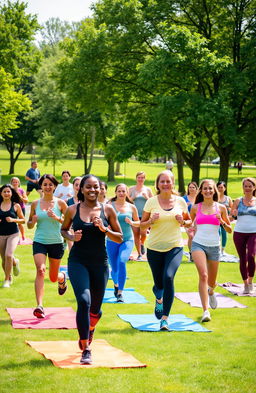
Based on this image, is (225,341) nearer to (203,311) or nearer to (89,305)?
(203,311)

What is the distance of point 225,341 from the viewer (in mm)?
8555

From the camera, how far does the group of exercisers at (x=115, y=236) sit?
281 inches

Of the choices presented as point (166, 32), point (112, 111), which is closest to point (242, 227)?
point (166, 32)

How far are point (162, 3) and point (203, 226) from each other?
25018mm

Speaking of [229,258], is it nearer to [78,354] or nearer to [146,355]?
[146,355]

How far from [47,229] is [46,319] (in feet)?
4.27

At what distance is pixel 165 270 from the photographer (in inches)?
349

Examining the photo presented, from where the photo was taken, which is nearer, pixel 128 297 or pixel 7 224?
pixel 128 297

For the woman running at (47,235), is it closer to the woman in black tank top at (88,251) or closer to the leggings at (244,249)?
the woman in black tank top at (88,251)

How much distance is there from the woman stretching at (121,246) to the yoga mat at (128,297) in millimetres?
141

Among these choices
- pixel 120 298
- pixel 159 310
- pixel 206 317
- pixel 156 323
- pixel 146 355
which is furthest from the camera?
pixel 120 298

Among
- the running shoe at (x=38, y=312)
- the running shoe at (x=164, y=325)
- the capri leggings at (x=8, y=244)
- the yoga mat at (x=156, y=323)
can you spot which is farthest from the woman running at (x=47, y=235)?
the capri leggings at (x=8, y=244)

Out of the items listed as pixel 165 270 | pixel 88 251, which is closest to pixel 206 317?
pixel 165 270

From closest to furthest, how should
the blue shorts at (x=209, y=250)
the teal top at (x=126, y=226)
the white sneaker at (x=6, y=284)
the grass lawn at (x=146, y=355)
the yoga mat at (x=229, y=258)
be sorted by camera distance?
the grass lawn at (x=146, y=355) → the blue shorts at (x=209, y=250) → the teal top at (x=126, y=226) → the white sneaker at (x=6, y=284) → the yoga mat at (x=229, y=258)
